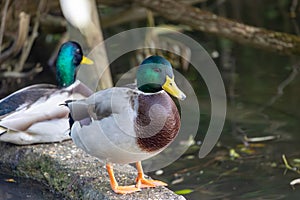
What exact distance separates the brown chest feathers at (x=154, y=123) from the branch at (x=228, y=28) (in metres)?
2.43

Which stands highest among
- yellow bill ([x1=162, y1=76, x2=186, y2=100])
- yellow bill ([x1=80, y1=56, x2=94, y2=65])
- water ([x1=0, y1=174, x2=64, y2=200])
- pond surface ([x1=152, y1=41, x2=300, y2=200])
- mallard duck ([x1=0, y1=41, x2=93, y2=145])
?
yellow bill ([x1=162, y1=76, x2=186, y2=100])

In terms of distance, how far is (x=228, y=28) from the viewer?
5.70m

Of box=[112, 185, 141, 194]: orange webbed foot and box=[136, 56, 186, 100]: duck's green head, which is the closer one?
box=[136, 56, 186, 100]: duck's green head

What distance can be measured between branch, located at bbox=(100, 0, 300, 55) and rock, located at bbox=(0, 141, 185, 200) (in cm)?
192

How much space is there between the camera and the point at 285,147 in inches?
200

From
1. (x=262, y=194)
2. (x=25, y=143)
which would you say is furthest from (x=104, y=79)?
(x=262, y=194)

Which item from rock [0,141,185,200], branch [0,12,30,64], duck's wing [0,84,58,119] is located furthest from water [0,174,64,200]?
branch [0,12,30,64]

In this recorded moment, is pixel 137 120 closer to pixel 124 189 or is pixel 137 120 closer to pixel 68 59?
pixel 124 189

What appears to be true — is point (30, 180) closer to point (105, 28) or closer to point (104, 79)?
point (104, 79)

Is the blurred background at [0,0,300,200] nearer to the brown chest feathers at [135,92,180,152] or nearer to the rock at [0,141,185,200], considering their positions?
the rock at [0,141,185,200]

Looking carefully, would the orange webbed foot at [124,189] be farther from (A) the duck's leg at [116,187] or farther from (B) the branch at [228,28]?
(B) the branch at [228,28]

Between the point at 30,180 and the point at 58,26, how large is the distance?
3.55 m

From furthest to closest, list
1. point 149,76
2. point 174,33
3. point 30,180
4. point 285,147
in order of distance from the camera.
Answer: point 174,33 < point 285,147 < point 30,180 < point 149,76

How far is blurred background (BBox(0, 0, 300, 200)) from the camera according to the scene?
15.2 feet
